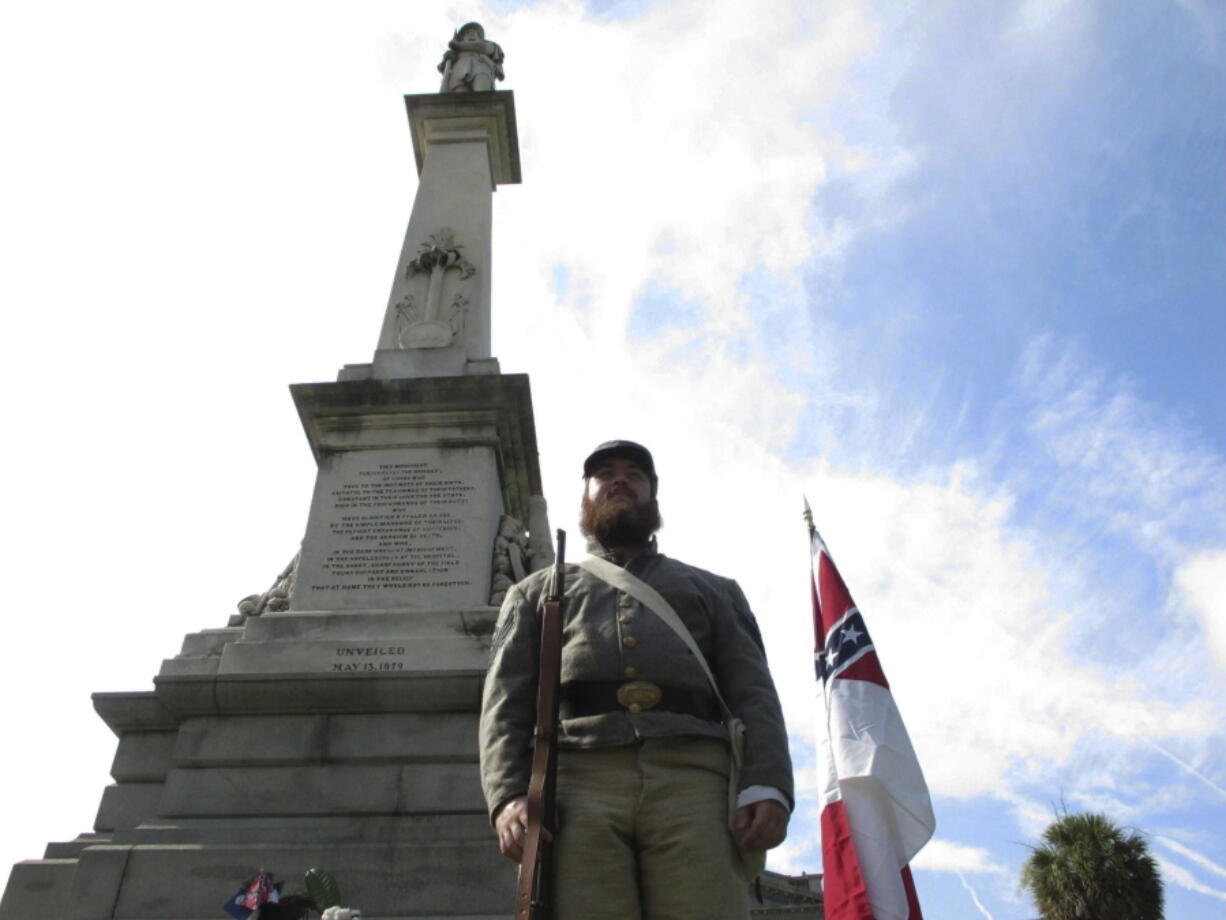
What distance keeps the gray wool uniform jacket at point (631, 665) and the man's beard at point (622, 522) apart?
8cm

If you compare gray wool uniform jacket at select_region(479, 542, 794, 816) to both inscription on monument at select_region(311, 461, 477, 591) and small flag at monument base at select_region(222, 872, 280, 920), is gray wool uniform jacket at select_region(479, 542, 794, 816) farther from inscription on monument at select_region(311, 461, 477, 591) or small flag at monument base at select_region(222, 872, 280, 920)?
inscription on monument at select_region(311, 461, 477, 591)

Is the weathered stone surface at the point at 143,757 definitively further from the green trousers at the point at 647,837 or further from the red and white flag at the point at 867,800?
the green trousers at the point at 647,837

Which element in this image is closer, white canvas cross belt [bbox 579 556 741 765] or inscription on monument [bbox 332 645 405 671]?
white canvas cross belt [bbox 579 556 741 765]

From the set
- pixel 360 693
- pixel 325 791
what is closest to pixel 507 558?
pixel 360 693

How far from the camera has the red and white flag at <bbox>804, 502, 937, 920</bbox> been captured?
Answer: 4.79 metres

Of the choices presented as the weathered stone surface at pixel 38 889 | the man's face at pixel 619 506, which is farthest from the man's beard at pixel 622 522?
the weathered stone surface at pixel 38 889

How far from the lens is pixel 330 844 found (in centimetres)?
540

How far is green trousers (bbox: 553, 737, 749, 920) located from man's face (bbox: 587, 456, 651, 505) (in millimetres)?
1009

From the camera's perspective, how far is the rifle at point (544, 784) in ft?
8.54

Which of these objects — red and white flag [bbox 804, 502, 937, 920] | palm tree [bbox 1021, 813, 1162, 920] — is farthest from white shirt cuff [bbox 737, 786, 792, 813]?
palm tree [bbox 1021, 813, 1162, 920]

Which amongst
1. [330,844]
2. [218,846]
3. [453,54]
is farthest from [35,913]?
[453,54]

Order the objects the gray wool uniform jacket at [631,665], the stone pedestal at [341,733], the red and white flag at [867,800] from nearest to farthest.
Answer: the gray wool uniform jacket at [631,665]
the red and white flag at [867,800]
the stone pedestal at [341,733]

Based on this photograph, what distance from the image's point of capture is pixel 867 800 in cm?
500

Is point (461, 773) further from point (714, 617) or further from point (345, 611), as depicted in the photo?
point (714, 617)
